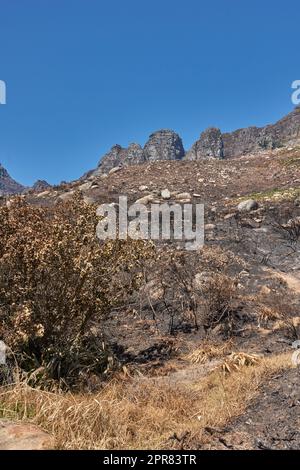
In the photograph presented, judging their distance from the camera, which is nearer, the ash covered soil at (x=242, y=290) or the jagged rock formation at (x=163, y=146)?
the ash covered soil at (x=242, y=290)

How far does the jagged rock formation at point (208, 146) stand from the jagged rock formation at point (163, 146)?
21.3 ft

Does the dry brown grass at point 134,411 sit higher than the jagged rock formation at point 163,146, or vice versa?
the jagged rock formation at point 163,146

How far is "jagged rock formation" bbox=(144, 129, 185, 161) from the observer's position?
9512 centimetres

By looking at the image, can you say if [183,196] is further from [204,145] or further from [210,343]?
[204,145]

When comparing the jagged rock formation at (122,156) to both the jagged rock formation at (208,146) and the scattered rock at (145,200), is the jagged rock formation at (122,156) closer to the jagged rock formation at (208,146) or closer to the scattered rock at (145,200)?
the jagged rock formation at (208,146)

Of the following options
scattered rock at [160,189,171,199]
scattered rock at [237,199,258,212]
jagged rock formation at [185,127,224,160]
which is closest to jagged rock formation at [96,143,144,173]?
jagged rock formation at [185,127,224,160]

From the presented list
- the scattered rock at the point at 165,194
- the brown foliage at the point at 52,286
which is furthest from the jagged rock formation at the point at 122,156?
the brown foliage at the point at 52,286

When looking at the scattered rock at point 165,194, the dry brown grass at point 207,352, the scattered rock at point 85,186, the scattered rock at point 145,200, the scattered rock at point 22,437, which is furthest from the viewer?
the scattered rock at point 85,186

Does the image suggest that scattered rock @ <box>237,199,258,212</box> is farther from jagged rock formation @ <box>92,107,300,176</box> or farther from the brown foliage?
jagged rock formation @ <box>92,107,300,176</box>

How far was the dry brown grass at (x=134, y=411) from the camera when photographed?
4109mm

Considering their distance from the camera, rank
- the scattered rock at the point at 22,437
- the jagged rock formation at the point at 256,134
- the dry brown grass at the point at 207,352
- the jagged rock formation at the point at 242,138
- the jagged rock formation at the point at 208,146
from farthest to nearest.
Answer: the jagged rock formation at the point at 256,134 < the jagged rock formation at the point at 208,146 < the jagged rock formation at the point at 242,138 < the dry brown grass at the point at 207,352 < the scattered rock at the point at 22,437

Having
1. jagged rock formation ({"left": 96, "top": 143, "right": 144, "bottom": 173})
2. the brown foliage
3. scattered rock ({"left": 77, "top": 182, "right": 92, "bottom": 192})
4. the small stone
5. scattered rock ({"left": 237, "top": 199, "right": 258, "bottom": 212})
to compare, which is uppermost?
jagged rock formation ({"left": 96, "top": 143, "right": 144, "bottom": 173})

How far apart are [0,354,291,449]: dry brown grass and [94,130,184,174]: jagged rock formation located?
7508 centimetres

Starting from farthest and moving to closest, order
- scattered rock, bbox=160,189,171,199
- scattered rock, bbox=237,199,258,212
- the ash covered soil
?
scattered rock, bbox=160,189,171,199 → scattered rock, bbox=237,199,258,212 → the ash covered soil
